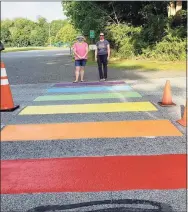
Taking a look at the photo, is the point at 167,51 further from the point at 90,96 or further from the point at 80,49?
the point at 90,96

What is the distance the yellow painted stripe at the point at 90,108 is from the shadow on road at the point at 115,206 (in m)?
3.99

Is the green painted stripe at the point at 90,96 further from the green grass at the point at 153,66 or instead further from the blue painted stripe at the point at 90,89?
the green grass at the point at 153,66

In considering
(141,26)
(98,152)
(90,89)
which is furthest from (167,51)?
(98,152)

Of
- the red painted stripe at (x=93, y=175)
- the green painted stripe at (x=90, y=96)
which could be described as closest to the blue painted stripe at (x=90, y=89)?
the green painted stripe at (x=90, y=96)

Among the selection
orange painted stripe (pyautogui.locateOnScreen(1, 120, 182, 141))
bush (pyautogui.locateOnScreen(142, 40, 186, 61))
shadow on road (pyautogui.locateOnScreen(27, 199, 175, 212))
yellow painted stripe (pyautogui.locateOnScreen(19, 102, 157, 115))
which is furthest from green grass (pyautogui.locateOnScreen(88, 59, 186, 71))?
shadow on road (pyautogui.locateOnScreen(27, 199, 175, 212))

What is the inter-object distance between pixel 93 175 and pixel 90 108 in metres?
3.99

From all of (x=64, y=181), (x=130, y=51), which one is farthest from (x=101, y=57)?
(x=130, y=51)

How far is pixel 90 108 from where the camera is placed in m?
7.31

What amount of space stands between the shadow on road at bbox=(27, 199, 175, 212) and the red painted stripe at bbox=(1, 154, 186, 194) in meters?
0.20

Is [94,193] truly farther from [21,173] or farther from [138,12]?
[138,12]

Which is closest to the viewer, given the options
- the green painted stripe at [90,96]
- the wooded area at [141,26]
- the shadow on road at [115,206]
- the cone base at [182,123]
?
the shadow on road at [115,206]

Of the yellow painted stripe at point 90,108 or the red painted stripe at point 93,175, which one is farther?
the yellow painted stripe at point 90,108

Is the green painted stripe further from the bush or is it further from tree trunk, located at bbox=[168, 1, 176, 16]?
tree trunk, located at bbox=[168, 1, 176, 16]

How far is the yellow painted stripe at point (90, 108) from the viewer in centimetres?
699
